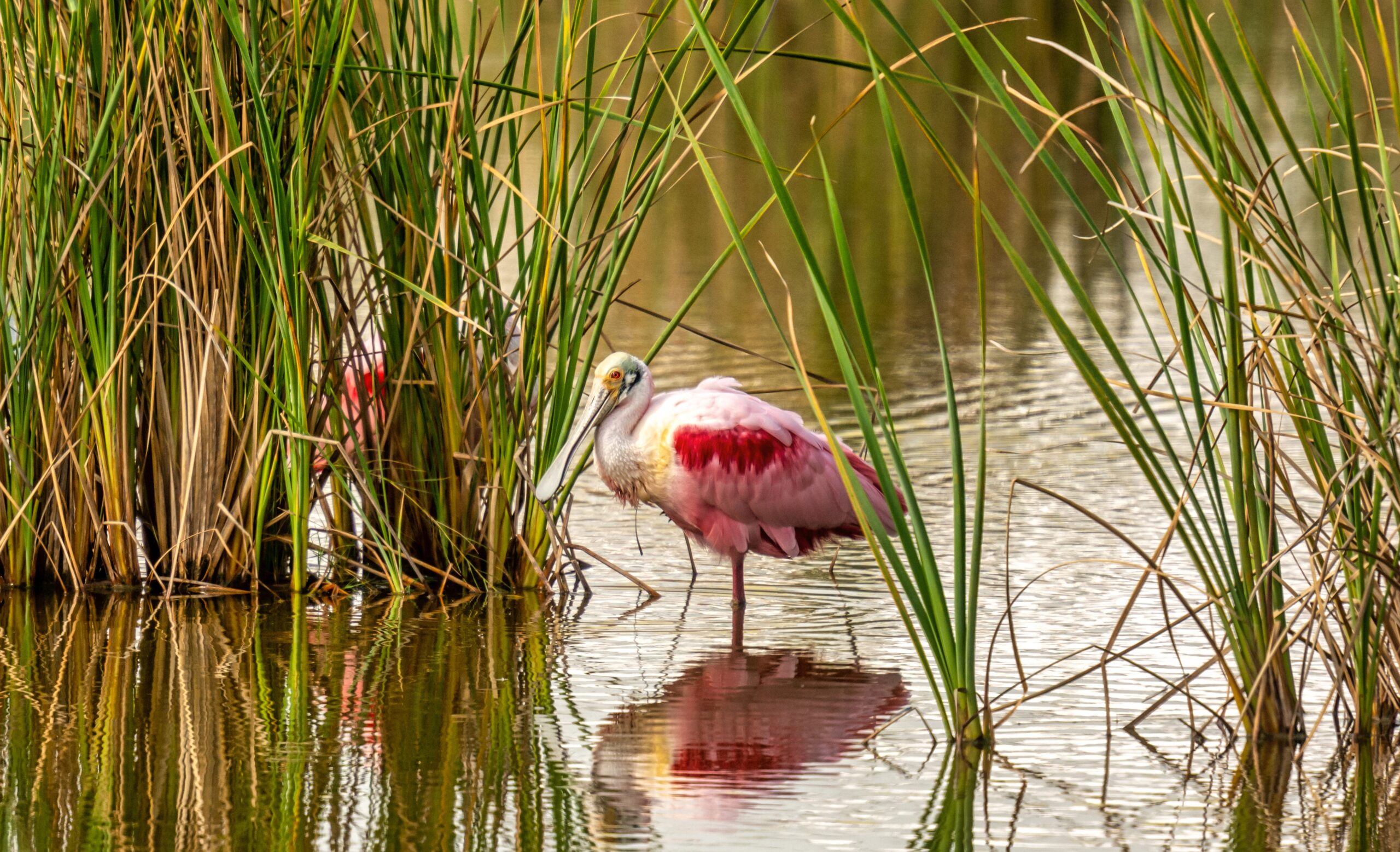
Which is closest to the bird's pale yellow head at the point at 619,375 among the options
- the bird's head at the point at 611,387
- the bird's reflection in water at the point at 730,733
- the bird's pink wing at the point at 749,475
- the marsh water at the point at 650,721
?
the bird's head at the point at 611,387

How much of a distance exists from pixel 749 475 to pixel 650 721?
4.00 feet

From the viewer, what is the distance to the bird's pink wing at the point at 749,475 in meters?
4.97

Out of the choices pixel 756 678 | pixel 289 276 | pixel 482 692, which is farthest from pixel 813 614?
pixel 289 276

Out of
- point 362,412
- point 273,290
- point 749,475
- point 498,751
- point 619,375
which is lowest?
point 498,751

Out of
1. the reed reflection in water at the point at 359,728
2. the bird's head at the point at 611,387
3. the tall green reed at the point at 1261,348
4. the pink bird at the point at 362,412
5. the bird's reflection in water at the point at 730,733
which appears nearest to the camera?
the tall green reed at the point at 1261,348

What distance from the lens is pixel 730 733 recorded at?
3.80 metres

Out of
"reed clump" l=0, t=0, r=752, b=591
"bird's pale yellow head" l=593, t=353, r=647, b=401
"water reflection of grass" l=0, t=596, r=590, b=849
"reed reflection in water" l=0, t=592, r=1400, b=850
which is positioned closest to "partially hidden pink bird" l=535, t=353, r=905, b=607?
"bird's pale yellow head" l=593, t=353, r=647, b=401

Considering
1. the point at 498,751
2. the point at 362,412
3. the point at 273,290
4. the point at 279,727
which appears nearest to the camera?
the point at 498,751

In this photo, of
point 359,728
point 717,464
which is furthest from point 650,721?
point 717,464

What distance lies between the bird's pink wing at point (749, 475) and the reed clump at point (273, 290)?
0.34 m

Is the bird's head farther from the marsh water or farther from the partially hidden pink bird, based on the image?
the marsh water

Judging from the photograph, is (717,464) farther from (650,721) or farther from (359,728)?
(359,728)

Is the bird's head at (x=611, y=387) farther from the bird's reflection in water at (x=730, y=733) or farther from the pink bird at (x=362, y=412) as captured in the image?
the bird's reflection in water at (x=730, y=733)

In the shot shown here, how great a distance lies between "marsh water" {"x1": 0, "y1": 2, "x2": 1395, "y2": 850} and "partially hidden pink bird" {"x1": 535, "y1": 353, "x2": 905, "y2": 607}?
189 mm
